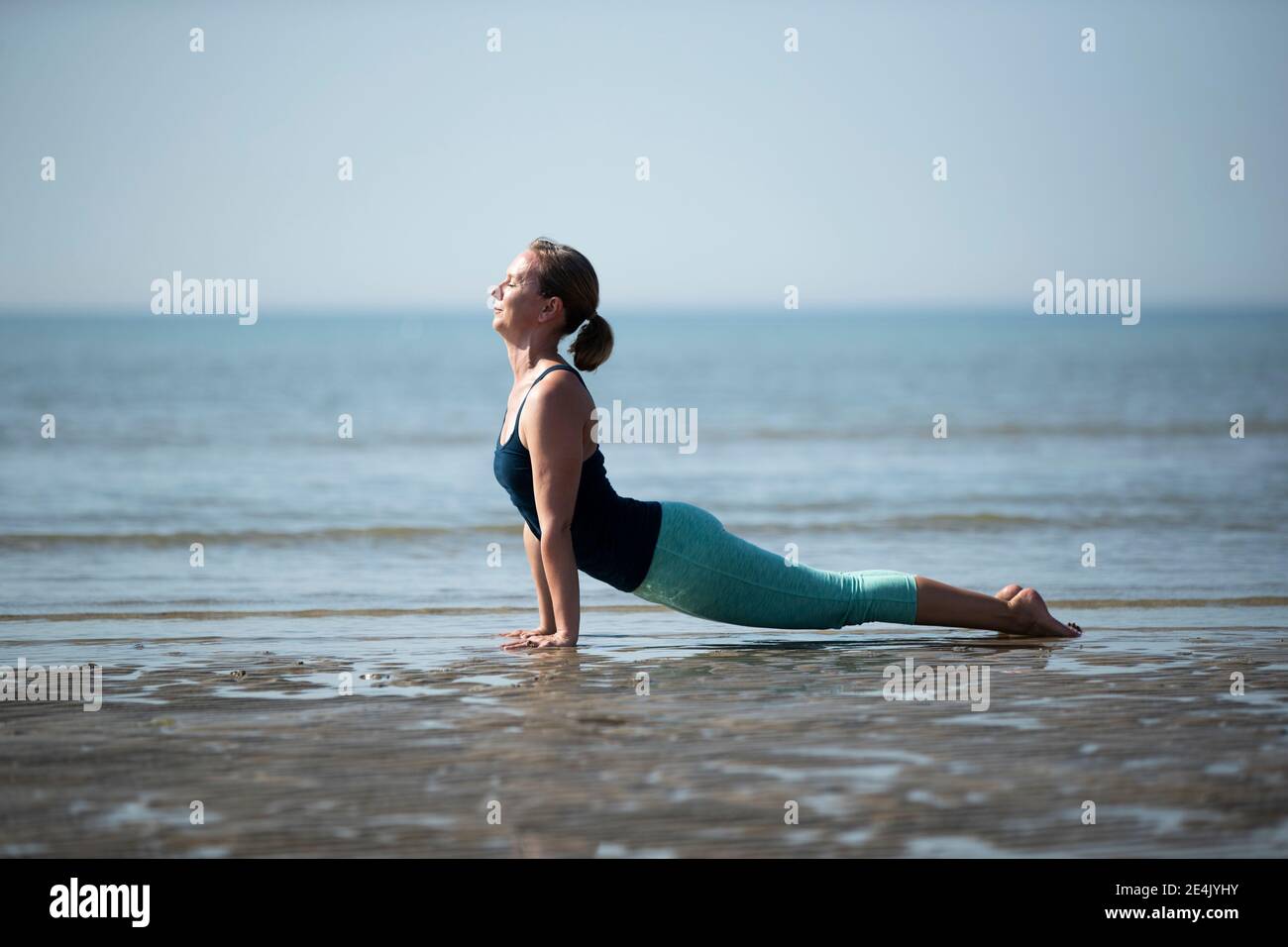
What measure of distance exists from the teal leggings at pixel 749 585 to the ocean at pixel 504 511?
17.7 inches

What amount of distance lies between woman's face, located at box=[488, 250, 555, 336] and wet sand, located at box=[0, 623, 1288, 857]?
60.3 inches

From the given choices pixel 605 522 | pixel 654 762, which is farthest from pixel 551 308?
pixel 654 762

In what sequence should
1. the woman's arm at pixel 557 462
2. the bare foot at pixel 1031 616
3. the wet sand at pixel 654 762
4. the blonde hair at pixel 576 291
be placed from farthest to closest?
1. the bare foot at pixel 1031 616
2. the blonde hair at pixel 576 291
3. the woman's arm at pixel 557 462
4. the wet sand at pixel 654 762

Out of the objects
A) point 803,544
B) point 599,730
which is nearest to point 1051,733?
point 599,730

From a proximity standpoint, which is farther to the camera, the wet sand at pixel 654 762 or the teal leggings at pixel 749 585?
the teal leggings at pixel 749 585

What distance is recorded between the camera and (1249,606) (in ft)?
27.7

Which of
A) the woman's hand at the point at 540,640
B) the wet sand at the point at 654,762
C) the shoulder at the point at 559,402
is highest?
the shoulder at the point at 559,402

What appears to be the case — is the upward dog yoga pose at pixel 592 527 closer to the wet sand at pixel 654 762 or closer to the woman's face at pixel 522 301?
the woman's face at pixel 522 301

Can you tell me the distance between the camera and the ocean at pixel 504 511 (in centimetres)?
797

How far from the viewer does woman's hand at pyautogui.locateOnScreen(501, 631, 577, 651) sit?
6.21 metres

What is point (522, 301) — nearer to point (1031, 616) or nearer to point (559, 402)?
point (559, 402)

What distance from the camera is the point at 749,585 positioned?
6125 millimetres

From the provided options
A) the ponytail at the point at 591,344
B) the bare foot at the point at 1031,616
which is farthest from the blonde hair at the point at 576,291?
the bare foot at the point at 1031,616

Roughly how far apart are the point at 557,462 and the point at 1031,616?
250 cm
